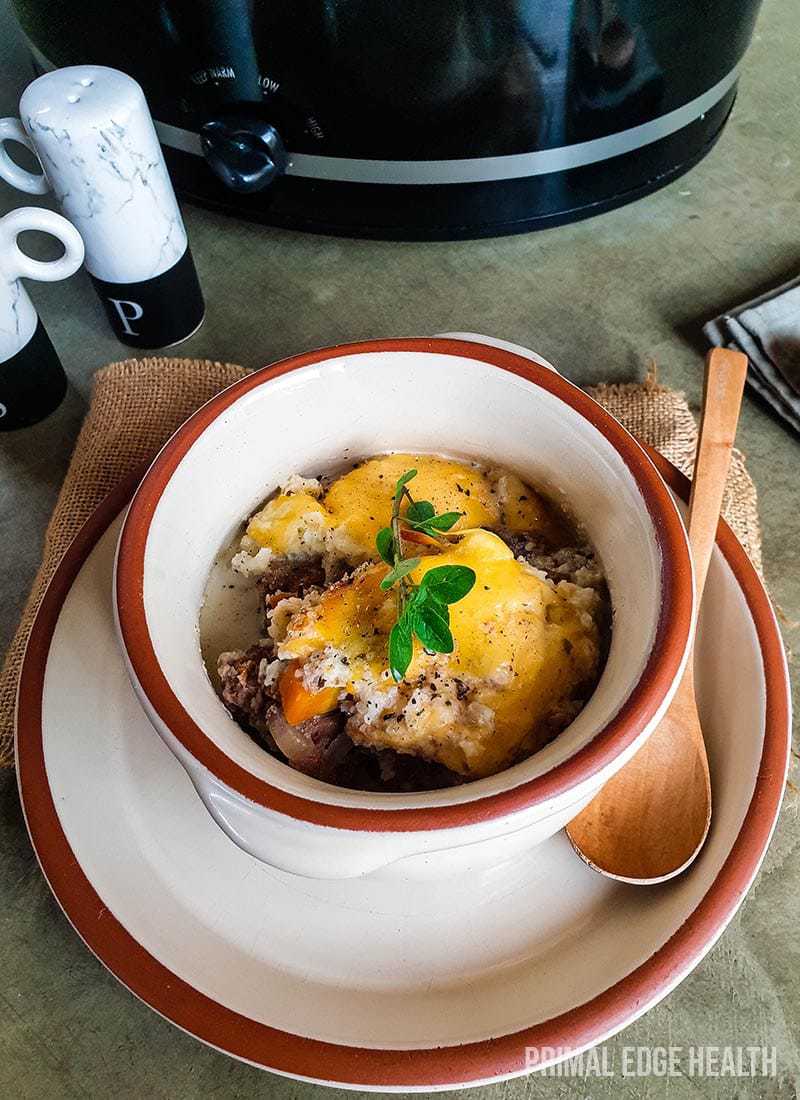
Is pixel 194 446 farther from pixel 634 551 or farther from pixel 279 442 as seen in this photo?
pixel 634 551

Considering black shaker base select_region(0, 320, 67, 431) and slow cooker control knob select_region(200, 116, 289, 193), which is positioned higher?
slow cooker control knob select_region(200, 116, 289, 193)

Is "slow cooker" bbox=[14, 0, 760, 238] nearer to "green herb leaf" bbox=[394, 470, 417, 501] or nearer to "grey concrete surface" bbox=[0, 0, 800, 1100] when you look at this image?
"grey concrete surface" bbox=[0, 0, 800, 1100]

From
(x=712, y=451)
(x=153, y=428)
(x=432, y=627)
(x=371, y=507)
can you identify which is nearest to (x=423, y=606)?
(x=432, y=627)

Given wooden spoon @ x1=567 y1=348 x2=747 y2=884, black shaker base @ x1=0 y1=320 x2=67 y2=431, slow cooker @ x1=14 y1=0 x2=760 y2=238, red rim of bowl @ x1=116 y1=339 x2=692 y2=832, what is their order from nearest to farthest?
red rim of bowl @ x1=116 y1=339 x2=692 y2=832 → wooden spoon @ x1=567 y1=348 x2=747 y2=884 → slow cooker @ x1=14 y1=0 x2=760 y2=238 → black shaker base @ x1=0 y1=320 x2=67 y2=431

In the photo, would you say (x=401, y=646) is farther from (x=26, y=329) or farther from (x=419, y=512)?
(x=26, y=329)

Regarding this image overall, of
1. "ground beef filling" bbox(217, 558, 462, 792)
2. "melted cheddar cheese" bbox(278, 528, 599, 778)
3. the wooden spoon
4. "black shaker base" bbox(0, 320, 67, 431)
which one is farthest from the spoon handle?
"black shaker base" bbox(0, 320, 67, 431)

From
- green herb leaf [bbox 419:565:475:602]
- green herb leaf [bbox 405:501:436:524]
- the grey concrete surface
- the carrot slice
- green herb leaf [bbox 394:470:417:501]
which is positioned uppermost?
green herb leaf [bbox 419:565:475:602]

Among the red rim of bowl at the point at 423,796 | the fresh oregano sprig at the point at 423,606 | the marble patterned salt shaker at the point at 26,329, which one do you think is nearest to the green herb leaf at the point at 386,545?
the fresh oregano sprig at the point at 423,606
